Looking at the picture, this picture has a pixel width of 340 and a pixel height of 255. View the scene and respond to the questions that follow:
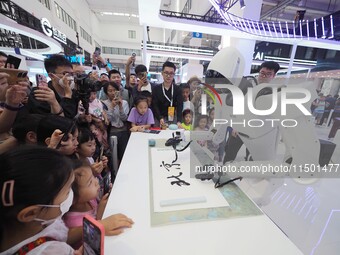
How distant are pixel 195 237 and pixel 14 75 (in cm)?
138

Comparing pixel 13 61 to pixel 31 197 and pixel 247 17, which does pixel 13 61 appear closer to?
pixel 31 197

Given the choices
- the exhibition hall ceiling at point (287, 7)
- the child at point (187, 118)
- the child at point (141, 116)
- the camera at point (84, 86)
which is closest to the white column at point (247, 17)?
the exhibition hall ceiling at point (287, 7)

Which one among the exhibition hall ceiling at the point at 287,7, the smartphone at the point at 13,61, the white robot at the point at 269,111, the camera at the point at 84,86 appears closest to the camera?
the white robot at the point at 269,111

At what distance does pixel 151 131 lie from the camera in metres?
1.87

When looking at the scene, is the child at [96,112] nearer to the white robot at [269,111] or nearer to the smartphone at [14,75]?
the smartphone at [14,75]

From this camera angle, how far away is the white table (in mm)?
586

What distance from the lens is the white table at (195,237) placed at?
586 millimetres

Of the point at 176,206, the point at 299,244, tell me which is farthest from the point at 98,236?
the point at 299,244

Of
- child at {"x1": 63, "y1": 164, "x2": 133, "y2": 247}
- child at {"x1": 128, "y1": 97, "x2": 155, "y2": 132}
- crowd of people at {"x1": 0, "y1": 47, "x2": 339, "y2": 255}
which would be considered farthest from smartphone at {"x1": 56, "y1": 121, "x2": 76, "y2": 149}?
child at {"x1": 128, "y1": 97, "x2": 155, "y2": 132}

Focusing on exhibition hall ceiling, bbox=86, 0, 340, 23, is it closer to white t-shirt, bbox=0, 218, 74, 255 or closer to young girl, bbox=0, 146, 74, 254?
young girl, bbox=0, 146, 74, 254

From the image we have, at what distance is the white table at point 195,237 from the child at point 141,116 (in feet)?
3.99

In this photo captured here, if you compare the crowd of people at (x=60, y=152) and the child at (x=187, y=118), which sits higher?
the crowd of people at (x=60, y=152)

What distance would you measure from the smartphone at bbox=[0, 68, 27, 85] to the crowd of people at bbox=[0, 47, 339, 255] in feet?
0.09

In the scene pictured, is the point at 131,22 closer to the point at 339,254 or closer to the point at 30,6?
the point at 30,6
